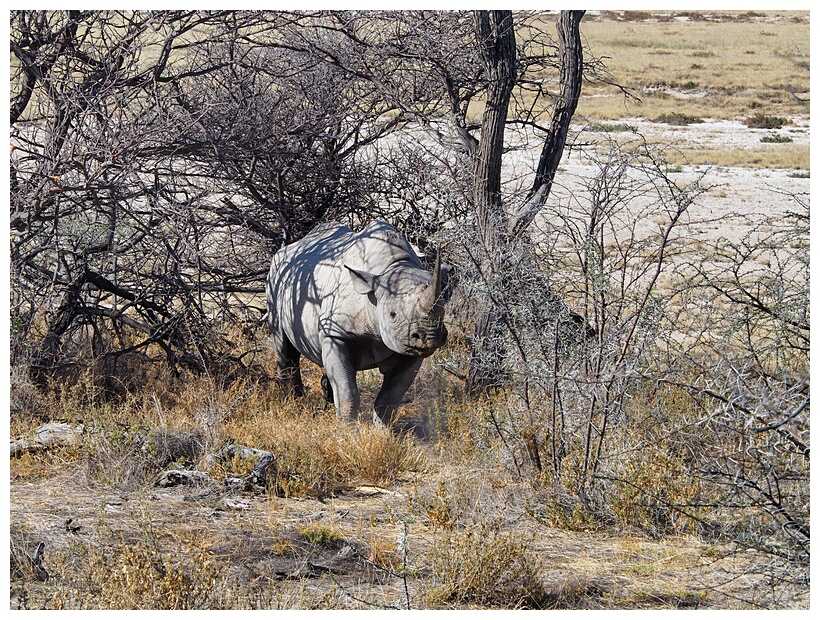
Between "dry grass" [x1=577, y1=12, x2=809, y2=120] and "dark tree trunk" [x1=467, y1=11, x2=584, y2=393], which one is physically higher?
"dry grass" [x1=577, y1=12, x2=809, y2=120]

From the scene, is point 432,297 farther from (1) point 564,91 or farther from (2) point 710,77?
(2) point 710,77

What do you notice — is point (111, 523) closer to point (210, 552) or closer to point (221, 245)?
point (210, 552)

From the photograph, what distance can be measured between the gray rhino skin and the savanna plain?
352mm

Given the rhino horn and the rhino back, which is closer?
the rhino horn

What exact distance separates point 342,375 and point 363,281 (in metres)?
0.82

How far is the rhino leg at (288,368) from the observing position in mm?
9336

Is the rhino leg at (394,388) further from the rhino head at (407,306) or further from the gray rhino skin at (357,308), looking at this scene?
the rhino head at (407,306)

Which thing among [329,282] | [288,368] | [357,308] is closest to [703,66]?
[288,368]

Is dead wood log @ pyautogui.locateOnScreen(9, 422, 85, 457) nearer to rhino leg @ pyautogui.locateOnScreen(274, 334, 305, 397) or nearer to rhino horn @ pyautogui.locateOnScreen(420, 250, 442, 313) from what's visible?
rhino leg @ pyautogui.locateOnScreen(274, 334, 305, 397)

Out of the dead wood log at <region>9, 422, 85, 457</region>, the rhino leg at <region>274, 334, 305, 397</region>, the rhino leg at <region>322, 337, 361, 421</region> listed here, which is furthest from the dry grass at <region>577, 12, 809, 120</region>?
the dead wood log at <region>9, 422, 85, 457</region>

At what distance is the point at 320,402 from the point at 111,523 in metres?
3.42

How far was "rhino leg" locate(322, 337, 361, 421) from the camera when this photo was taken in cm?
809

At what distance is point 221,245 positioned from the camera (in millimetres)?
10516
